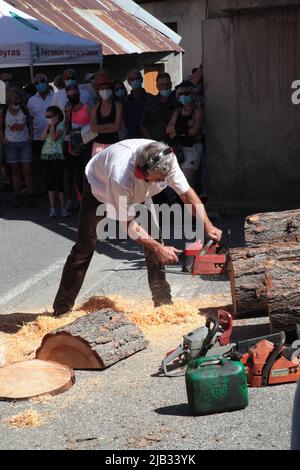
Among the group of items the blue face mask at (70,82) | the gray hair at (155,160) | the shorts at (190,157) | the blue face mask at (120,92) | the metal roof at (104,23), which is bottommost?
the shorts at (190,157)

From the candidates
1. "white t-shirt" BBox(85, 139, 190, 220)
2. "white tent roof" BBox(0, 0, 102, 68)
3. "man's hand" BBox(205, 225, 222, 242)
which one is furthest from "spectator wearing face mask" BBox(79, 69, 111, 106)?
"man's hand" BBox(205, 225, 222, 242)

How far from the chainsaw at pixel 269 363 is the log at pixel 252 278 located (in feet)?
3.78

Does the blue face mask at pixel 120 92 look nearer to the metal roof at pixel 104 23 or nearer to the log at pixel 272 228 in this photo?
the metal roof at pixel 104 23

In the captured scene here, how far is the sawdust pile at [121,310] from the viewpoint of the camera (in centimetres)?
677

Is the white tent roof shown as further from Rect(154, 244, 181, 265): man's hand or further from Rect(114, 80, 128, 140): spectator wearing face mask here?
Rect(154, 244, 181, 265): man's hand

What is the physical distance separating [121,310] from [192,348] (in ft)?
5.91

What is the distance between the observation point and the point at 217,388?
5086 millimetres

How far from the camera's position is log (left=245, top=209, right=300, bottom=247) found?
7.50 metres

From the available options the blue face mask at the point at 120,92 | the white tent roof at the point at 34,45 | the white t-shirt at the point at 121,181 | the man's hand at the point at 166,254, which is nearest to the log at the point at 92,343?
the man's hand at the point at 166,254

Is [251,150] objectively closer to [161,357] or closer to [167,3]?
[161,357]

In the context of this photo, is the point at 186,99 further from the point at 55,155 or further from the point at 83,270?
the point at 83,270

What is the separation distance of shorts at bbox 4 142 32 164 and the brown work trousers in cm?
639

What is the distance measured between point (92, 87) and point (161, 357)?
28.4 feet
